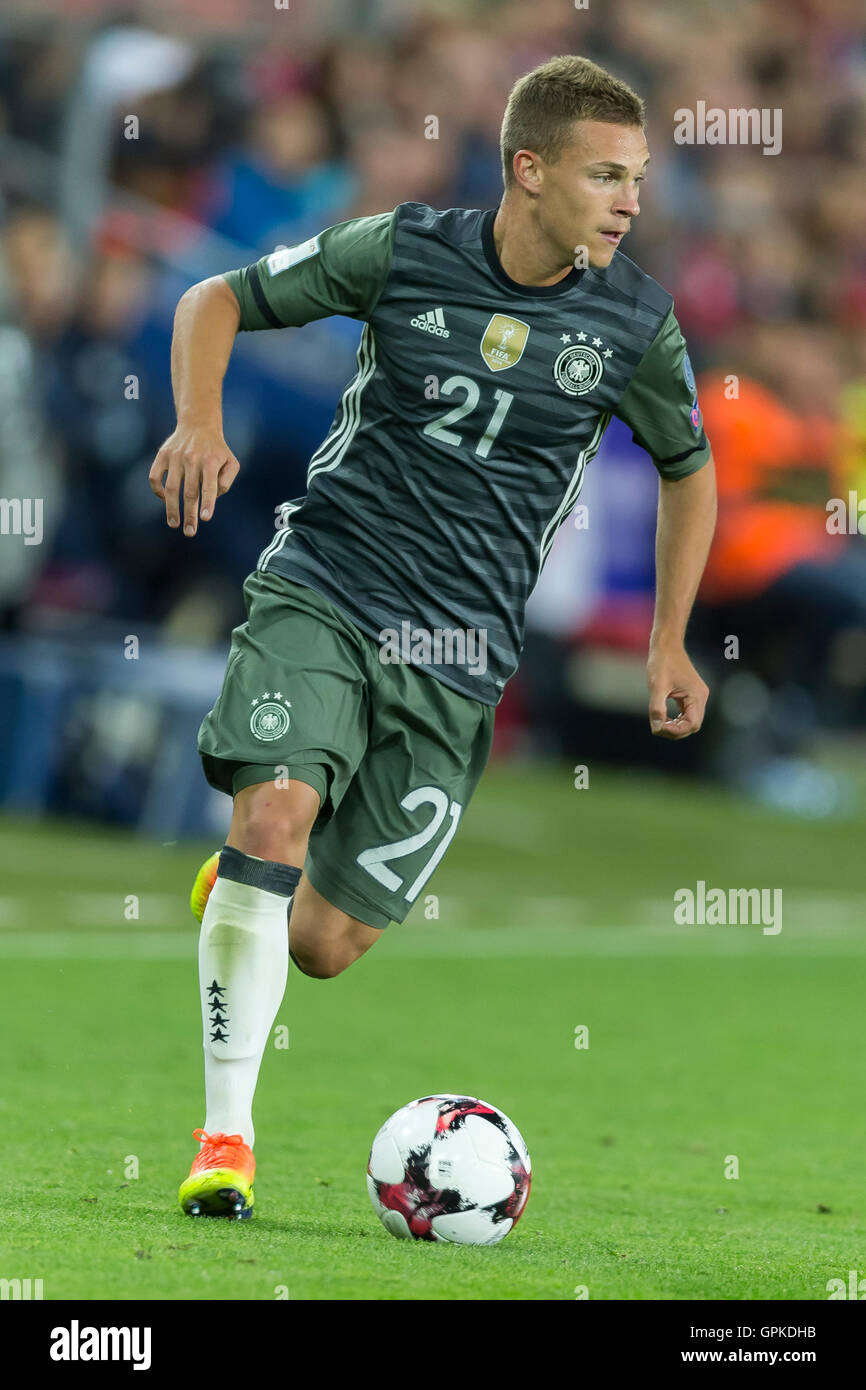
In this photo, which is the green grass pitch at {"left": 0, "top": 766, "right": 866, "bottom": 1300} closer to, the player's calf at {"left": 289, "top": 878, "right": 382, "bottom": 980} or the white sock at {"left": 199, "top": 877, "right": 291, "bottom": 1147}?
the white sock at {"left": 199, "top": 877, "right": 291, "bottom": 1147}

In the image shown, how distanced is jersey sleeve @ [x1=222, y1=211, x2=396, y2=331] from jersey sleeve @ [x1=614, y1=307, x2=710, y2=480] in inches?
25.6

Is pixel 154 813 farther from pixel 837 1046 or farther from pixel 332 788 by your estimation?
pixel 332 788

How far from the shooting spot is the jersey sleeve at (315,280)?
15.4 feet

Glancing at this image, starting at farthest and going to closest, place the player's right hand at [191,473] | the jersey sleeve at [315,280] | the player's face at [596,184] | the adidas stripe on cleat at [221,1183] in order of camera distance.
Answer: the jersey sleeve at [315,280], the player's face at [596,184], the player's right hand at [191,473], the adidas stripe on cleat at [221,1183]

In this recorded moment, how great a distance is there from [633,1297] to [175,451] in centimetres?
Answer: 191

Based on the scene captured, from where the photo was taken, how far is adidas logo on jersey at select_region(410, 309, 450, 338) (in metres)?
4.71

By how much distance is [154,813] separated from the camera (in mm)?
11641

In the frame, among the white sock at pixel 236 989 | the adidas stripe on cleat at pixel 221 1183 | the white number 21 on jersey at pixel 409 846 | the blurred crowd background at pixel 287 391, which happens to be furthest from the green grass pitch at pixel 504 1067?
the blurred crowd background at pixel 287 391

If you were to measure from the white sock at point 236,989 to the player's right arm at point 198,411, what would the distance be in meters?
0.79

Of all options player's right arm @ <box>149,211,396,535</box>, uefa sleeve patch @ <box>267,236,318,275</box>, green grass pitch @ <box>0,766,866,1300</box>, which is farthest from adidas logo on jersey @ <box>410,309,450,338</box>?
green grass pitch @ <box>0,766,866,1300</box>

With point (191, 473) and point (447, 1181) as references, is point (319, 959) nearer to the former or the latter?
point (447, 1181)

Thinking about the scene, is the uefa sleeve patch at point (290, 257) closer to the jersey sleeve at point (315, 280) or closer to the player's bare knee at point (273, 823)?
the jersey sleeve at point (315, 280)

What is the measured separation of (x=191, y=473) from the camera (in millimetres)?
4277

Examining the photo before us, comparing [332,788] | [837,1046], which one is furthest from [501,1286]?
[837,1046]
